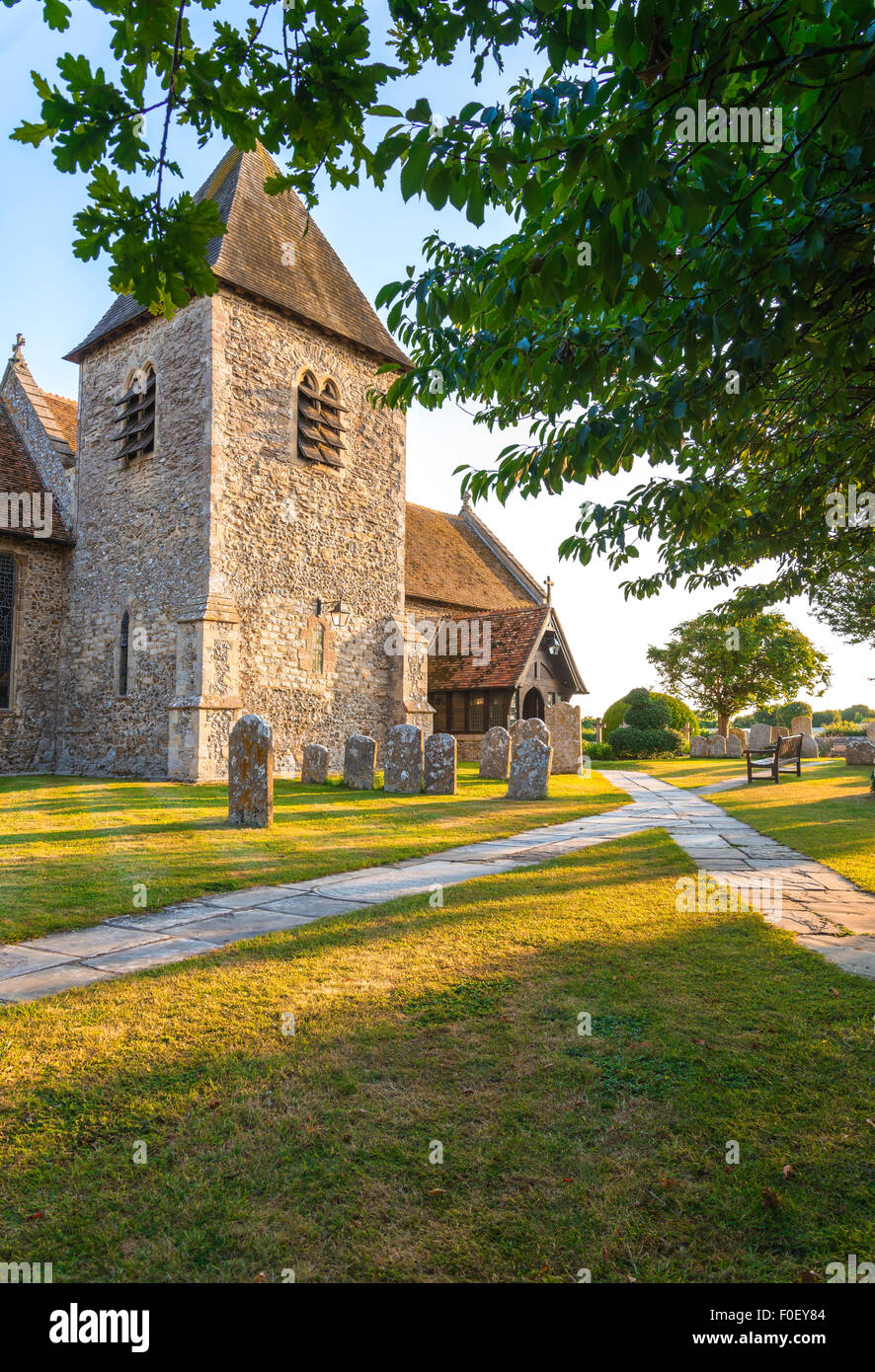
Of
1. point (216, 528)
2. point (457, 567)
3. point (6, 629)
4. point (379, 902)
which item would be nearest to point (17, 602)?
point (6, 629)

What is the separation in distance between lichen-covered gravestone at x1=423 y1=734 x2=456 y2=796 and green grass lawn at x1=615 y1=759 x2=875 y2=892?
486cm

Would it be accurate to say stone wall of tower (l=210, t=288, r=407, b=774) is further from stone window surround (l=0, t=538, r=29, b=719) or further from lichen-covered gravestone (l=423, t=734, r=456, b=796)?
stone window surround (l=0, t=538, r=29, b=719)

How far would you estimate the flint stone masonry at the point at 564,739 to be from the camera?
1956cm

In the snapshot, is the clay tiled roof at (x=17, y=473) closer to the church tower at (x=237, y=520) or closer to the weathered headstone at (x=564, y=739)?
the church tower at (x=237, y=520)

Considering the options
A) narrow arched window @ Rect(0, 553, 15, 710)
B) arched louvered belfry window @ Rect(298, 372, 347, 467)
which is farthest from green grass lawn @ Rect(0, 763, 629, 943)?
Result: arched louvered belfry window @ Rect(298, 372, 347, 467)

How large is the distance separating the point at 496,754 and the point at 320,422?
908cm

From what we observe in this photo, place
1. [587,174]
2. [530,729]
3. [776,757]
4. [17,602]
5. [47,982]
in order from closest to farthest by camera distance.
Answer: [587,174]
[47,982]
[530,729]
[17,602]
[776,757]

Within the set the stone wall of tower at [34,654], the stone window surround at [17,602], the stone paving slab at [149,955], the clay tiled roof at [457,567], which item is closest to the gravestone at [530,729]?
the clay tiled roof at [457,567]

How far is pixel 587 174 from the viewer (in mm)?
2418

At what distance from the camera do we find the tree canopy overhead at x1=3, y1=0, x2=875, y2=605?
213 centimetres

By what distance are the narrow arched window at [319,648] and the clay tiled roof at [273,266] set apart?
24.1 ft

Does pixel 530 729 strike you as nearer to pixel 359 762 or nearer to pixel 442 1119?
pixel 359 762

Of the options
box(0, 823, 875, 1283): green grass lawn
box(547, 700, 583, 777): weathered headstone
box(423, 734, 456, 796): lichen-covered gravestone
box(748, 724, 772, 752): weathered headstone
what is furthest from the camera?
box(748, 724, 772, 752): weathered headstone
